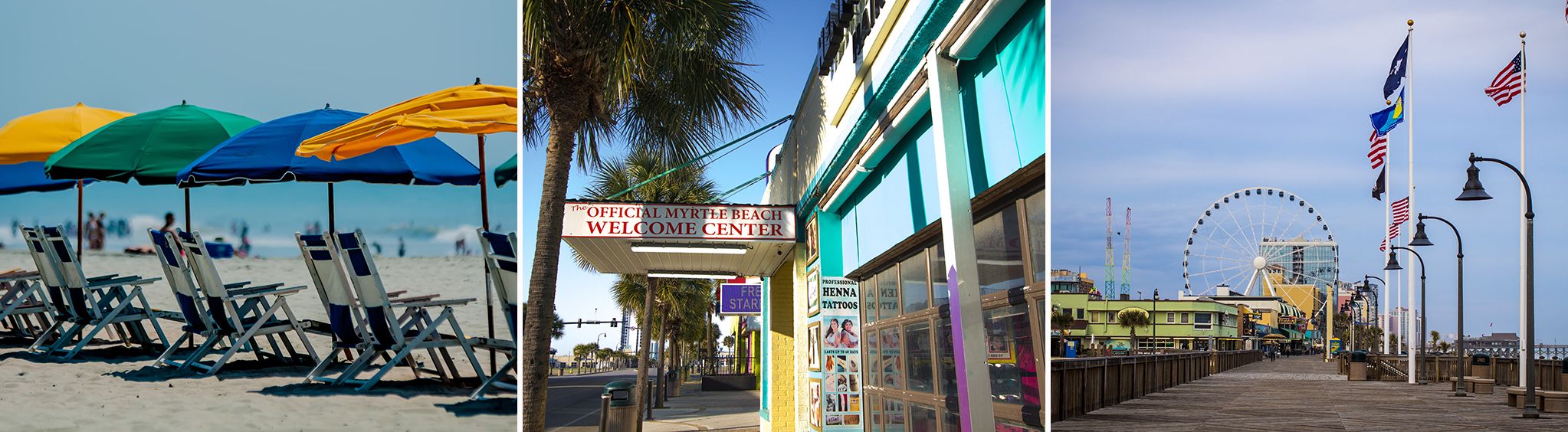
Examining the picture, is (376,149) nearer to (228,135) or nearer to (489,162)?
(489,162)

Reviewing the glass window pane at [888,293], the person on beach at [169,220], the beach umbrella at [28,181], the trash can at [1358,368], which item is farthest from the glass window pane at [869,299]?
the trash can at [1358,368]

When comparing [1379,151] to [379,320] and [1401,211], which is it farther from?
[379,320]

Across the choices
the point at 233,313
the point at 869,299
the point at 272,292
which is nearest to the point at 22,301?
the point at 233,313

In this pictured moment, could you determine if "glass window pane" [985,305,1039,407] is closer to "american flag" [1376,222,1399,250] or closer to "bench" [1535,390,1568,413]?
"bench" [1535,390,1568,413]

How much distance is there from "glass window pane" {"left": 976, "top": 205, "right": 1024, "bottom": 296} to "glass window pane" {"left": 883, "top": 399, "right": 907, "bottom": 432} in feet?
9.21

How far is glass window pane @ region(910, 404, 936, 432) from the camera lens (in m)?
7.51

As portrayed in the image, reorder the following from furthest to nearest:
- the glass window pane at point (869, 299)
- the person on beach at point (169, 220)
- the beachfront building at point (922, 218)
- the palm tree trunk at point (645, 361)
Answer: the palm tree trunk at point (645, 361)
the person on beach at point (169, 220)
the glass window pane at point (869, 299)
the beachfront building at point (922, 218)

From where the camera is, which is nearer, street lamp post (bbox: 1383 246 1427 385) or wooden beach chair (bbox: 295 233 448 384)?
wooden beach chair (bbox: 295 233 448 384)

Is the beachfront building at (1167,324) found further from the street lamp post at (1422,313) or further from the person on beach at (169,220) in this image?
the person on beach at (169,220)

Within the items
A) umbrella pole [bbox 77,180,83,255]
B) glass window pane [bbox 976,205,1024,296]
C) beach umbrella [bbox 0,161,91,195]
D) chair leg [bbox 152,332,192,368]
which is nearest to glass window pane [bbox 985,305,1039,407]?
glass window pane [bbox 976,205,1024,296]

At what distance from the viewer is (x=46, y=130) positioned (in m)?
12.3

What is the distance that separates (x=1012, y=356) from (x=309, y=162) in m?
7.61

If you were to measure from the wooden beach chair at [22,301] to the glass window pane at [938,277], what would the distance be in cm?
1065

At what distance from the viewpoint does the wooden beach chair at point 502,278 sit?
31.4ft
